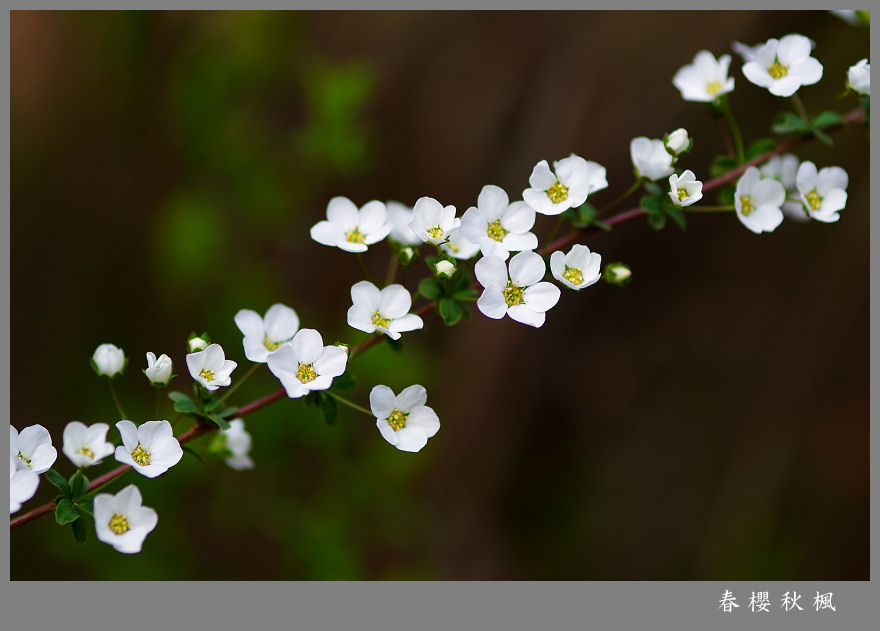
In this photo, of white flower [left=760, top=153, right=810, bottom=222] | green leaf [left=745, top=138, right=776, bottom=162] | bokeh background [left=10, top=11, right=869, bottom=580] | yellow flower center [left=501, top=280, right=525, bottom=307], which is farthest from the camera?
bokeh background [left=10, top=11, right=869, bottom=580]

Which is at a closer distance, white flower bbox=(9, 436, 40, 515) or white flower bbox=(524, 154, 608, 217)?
white flower bbox=(9, 436, 40, 515)

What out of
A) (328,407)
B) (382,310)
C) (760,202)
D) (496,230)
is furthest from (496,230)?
(760,202)

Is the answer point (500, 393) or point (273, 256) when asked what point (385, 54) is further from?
point (500, 393)

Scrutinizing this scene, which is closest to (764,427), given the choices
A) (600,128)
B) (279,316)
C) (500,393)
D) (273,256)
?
(500,393)

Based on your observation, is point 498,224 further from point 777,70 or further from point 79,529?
point 79,529

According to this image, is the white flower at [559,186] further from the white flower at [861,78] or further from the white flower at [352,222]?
the white flower at [861,78]

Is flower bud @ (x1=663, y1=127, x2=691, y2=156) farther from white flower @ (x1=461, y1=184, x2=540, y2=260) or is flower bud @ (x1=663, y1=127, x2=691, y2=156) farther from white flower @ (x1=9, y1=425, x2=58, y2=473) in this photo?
white flower @ (x1=9, y1=425, x2=58, y2=473)

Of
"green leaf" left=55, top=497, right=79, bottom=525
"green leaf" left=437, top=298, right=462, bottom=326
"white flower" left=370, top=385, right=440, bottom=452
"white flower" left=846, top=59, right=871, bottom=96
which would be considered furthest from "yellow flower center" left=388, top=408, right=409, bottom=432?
"white flower" left=846, top=59, right=871, bottom=96

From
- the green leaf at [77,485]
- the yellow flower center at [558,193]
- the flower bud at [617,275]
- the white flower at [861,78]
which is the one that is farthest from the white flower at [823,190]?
the green leaf at [77,485]
